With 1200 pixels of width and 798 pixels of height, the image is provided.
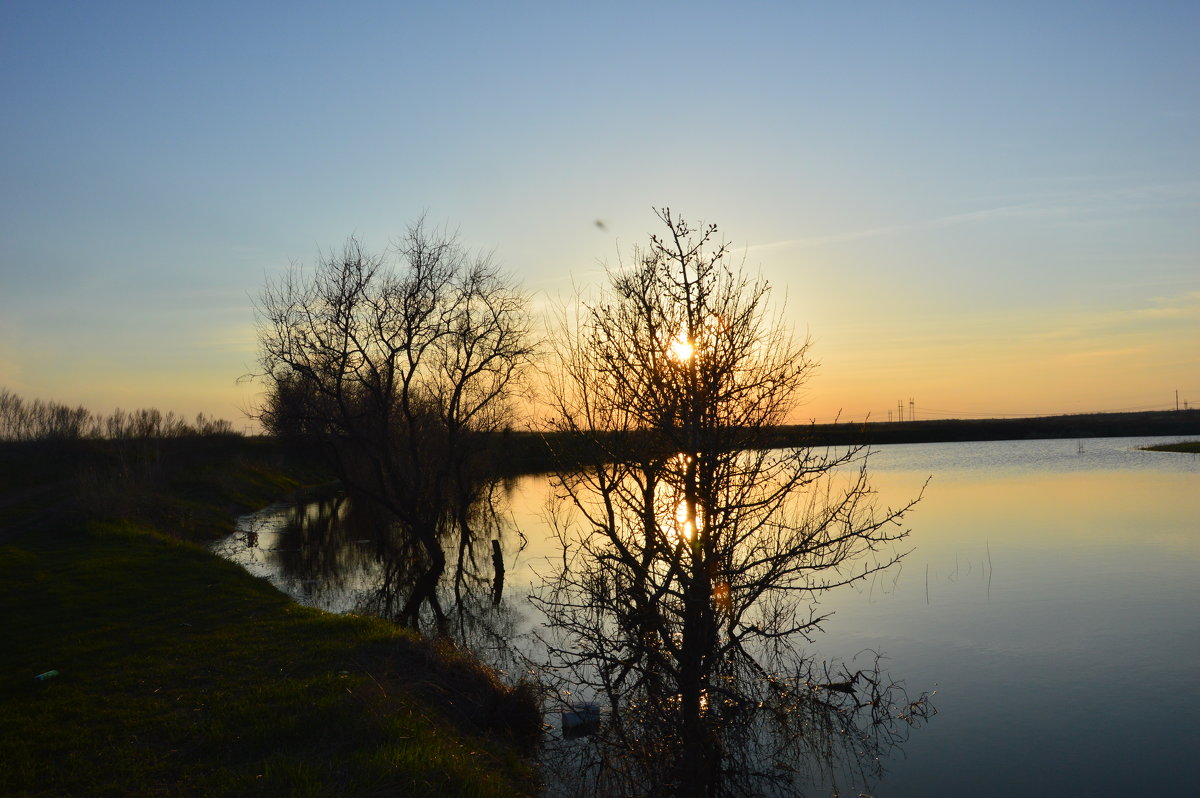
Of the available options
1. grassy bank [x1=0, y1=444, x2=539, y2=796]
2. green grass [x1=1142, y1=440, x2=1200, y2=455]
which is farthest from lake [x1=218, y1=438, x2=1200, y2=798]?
green grass [x1=1142, y1=440, x2=1200, y2=455]

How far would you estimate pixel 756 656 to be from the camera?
1424cm

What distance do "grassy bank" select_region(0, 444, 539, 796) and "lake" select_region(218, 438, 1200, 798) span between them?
4984 millimetres

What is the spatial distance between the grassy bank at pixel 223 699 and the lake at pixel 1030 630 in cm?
498

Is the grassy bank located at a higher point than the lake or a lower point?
higher

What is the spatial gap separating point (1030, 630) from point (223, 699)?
14332 millimetres

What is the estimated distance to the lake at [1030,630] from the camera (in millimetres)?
10375

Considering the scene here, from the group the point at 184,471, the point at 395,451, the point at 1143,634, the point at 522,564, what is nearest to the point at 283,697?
the point at 1143,634

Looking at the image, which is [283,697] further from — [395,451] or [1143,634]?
[395,451]

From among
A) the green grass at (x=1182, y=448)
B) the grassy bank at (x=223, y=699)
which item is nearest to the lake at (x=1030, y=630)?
the grassy bank at (x=223, y=699)

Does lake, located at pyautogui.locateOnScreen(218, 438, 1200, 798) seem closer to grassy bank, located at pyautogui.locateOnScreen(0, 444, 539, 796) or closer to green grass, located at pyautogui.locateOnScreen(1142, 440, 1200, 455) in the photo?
grassy bank, located at pyautogui.locateOnScreen(0, 444, 539, 796)

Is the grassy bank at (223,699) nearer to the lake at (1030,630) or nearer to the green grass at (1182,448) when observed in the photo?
the lake at (1030,630)

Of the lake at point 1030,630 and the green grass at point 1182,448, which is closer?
the lake at point 1030,630

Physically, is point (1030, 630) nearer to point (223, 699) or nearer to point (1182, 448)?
point (223, 699)

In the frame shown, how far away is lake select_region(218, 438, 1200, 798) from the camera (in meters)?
10.4
